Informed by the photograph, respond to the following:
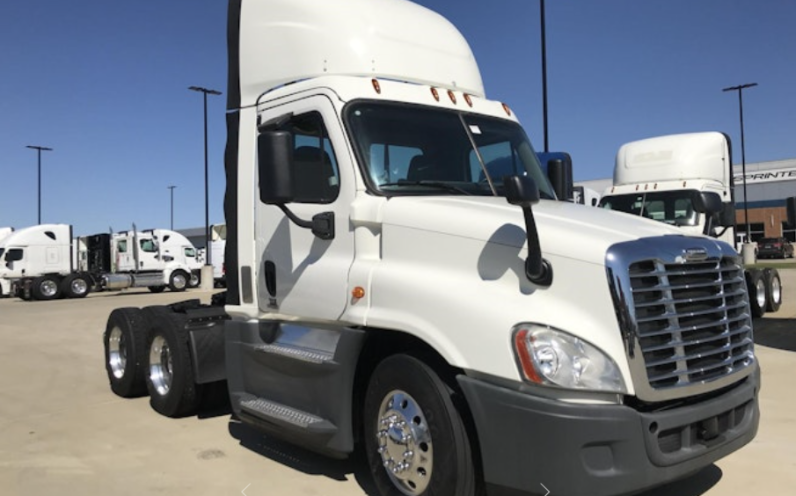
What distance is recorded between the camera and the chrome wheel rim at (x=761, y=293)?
42.9 feet

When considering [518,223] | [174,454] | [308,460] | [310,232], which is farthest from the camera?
[174,454]

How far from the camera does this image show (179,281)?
103 ft

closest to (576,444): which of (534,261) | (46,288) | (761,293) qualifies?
(534,261)

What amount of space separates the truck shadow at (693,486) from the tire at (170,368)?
4.01m

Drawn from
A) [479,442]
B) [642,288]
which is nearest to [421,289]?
[479,442]

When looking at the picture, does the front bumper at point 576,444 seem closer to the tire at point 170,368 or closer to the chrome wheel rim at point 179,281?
the tire at point 170,368

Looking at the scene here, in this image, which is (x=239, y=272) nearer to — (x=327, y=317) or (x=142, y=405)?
(x=327, y=317)

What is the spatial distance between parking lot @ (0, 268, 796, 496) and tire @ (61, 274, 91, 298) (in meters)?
22.1

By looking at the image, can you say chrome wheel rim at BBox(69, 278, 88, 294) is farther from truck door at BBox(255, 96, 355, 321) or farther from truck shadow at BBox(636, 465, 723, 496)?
truck shadow at BBox(636, 465, 723, 496)

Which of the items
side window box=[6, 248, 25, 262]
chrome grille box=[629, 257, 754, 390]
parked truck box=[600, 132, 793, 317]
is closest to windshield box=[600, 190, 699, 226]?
parked truck box=[600, 132, 793, 317]

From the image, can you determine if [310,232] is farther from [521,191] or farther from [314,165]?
[521,191]

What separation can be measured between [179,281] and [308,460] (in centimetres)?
2799

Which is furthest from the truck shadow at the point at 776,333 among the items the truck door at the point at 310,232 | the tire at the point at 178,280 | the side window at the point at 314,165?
the tire at the point at 178,280

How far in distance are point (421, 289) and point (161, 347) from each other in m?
3.96
